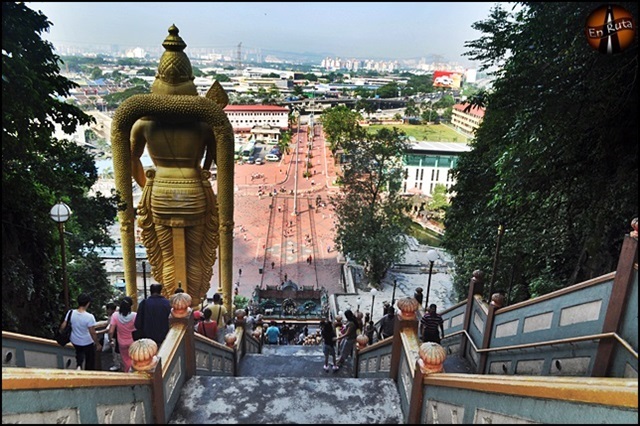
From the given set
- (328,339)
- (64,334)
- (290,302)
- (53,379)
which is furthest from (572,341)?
→ (290,302)

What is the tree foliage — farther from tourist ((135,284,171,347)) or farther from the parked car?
the parked car

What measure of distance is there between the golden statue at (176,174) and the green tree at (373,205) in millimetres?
10766

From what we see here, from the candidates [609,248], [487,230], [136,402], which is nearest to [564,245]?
[609,248]

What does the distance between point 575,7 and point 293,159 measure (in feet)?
158

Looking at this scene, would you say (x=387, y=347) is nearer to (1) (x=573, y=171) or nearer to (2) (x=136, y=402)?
(2) (x=136, y=402)

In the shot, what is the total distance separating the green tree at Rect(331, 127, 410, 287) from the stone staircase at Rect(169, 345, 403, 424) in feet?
45.3

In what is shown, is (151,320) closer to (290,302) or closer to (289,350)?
(289,350)

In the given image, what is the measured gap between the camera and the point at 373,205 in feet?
63.1

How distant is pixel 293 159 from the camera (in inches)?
2077

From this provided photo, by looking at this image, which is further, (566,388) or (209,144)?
(209,144)

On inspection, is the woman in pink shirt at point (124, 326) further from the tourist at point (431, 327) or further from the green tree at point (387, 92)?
the green tree at point (387, 92)

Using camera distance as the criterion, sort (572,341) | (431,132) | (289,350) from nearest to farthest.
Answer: (572,341) → (289,350) → (431,132)

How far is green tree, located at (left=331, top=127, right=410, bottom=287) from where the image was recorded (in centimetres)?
1841

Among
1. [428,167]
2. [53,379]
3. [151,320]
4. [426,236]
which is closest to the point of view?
[53,379]
